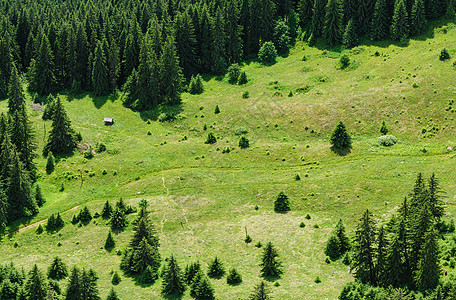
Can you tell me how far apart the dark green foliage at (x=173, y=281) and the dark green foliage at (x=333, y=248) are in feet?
75.8

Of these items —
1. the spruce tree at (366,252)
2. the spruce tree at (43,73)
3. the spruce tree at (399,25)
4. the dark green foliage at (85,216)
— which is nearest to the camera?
the spruce tree at (366,252)

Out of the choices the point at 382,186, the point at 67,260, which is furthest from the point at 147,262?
the point at 382,186

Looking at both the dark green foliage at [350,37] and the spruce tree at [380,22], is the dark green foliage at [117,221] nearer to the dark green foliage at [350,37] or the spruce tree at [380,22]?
the dark green foliage at [350,37]

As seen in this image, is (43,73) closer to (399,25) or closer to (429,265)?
(399,25)

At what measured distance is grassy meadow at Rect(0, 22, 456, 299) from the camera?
96.5 m

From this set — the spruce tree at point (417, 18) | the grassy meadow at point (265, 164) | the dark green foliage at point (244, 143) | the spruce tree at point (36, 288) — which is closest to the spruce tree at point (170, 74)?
the grassy meadow at point (265, 164)

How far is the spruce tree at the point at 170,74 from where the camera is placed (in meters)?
154

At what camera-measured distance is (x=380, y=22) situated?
532 feet

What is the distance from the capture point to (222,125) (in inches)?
5512

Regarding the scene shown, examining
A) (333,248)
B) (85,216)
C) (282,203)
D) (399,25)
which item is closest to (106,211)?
(85,216)

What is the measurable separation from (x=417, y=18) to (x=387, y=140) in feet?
175


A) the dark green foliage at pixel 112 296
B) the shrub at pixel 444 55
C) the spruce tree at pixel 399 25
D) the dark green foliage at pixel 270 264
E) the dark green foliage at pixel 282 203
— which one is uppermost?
the spruce tree at pixel 399 25

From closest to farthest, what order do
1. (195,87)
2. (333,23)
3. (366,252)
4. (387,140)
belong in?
(366,252)
(387,140)
(195,87)
(333,23)

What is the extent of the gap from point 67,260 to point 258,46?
9837 cm
